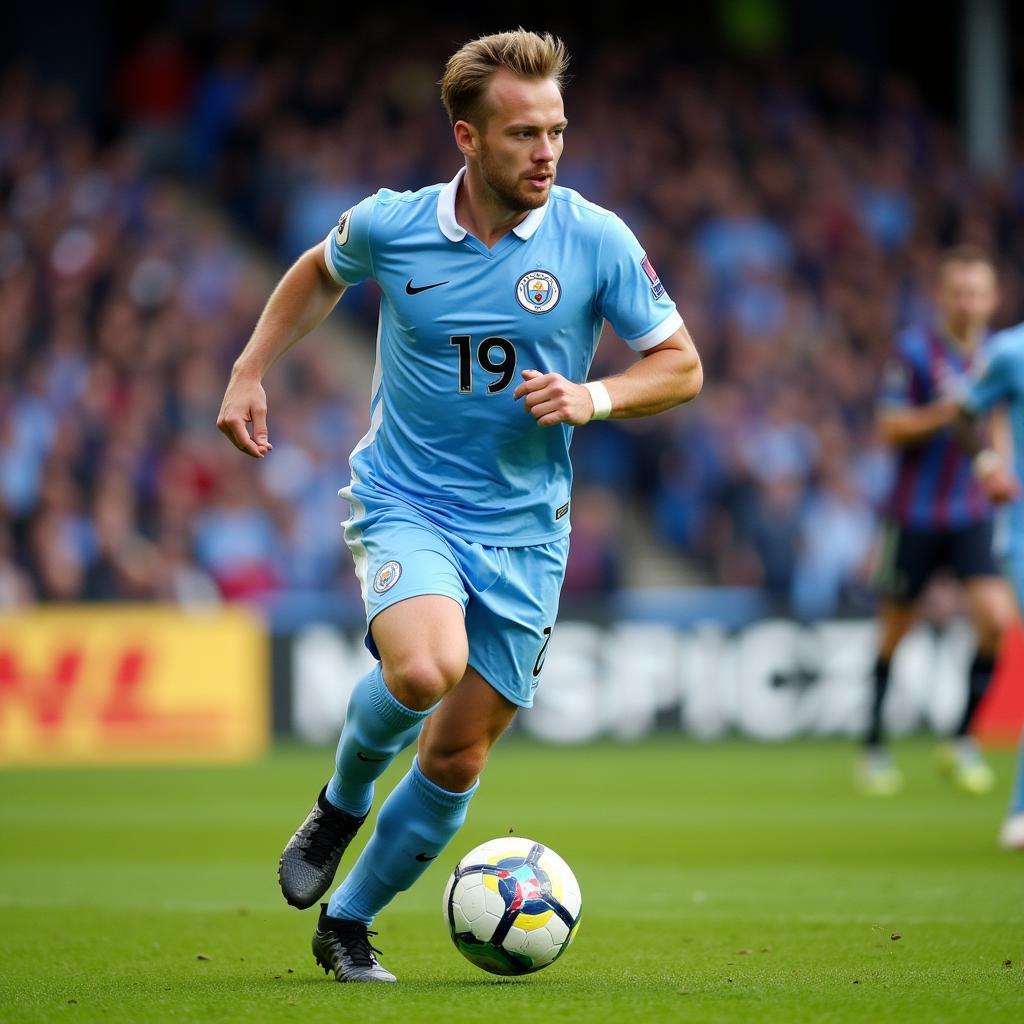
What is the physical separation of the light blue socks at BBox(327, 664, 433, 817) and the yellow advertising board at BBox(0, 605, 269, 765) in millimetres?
10228

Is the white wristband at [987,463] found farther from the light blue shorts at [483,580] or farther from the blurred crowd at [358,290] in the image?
the blurred crowd at [358,290]

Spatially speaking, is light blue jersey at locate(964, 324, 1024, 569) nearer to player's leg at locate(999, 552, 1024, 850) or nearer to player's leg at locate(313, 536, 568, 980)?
player's leg at locate(999, 552, 1024, 850)

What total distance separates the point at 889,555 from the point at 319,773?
179 inches

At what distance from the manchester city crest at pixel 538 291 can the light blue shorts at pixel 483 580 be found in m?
0.66

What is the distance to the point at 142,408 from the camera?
17.0m

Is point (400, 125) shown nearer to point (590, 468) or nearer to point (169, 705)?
point (590, 468)

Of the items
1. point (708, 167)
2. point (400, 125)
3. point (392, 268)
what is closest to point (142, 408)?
point (400, 125)

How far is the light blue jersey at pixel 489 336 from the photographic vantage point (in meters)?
5.38

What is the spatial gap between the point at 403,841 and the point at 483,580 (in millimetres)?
756

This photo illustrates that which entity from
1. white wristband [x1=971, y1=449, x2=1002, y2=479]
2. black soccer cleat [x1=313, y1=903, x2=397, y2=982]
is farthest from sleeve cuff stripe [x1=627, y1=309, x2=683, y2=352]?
white wristband [x1=971, y1=449, x2=1002, y2=479]

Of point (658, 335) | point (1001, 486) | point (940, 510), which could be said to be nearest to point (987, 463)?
point (1001, 486)

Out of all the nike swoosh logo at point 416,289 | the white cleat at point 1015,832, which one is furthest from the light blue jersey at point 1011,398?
the nike swoosh logo at point 416,289

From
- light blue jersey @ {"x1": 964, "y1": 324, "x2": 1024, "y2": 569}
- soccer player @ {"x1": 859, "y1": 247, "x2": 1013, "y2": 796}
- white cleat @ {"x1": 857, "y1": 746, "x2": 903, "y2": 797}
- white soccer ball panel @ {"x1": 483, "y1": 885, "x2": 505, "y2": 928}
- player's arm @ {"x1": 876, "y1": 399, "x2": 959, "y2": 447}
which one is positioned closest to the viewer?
white soccer ball panel @ {"x1": 483, "y1": 885, "x2": 505, "y2": 928}

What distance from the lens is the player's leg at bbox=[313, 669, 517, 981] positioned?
17.5 feet
